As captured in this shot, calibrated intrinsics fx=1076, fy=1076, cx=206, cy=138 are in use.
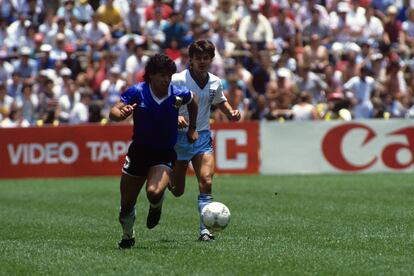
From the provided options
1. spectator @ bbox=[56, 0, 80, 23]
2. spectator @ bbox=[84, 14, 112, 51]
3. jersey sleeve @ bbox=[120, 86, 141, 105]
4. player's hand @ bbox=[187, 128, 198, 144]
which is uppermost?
spectator @ bbox=[56, 0, 80, 23]

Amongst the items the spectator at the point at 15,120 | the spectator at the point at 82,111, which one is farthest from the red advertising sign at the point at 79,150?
the spectator at the point at 82,111

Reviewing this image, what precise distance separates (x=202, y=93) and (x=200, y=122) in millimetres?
331

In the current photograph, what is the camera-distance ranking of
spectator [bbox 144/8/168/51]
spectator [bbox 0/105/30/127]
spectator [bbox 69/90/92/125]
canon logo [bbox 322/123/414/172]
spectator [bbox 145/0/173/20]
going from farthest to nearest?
spectator [bbox 145/0/173/20] < spectator [bbox 144/8/168/51] < spectator [bbox 69/90/92/125] < spectator [bbox 0/105/30/127] < canon logo [bbox 322/123/414/172]

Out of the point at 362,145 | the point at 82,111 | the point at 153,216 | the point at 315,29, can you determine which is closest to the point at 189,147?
the point at 153,216

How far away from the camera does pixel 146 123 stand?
10.7 meters

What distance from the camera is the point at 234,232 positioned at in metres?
12.5

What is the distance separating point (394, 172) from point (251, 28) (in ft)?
19.8

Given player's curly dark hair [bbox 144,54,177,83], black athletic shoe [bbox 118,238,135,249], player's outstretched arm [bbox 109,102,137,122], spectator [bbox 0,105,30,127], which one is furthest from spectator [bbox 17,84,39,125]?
player's outstretched arm [bbox 109,102,137,122]

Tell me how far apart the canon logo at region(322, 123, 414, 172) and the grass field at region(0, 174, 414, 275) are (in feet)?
8.43

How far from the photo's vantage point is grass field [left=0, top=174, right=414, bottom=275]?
9289mm

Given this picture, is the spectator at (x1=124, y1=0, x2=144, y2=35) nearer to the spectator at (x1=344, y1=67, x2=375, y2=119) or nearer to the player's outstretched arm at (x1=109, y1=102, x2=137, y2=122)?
the spectator at (x1=344, y1=67, x2=375, y2=119)

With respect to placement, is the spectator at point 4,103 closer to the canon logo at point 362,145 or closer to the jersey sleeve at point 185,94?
the canon logo at point 362,145

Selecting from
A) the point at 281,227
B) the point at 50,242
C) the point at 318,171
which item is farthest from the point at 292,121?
the point at 50,242

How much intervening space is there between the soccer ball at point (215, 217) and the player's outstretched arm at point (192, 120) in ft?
2.61
